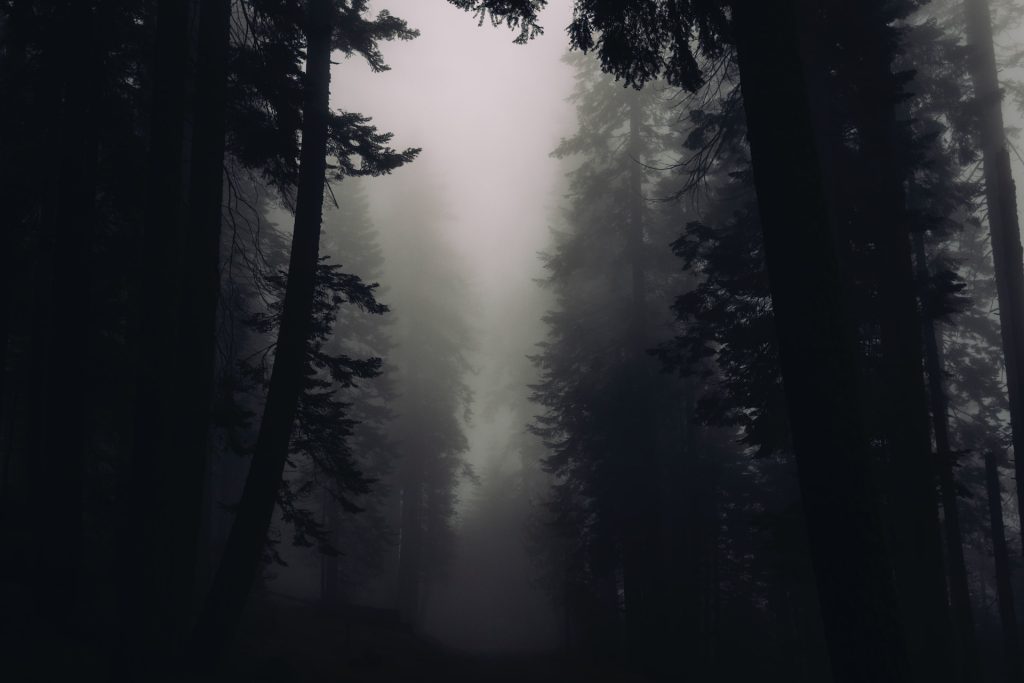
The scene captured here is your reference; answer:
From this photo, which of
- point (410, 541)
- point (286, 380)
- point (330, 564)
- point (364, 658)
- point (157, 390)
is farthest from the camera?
point (410, 541)

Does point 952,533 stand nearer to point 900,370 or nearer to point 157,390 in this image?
point 900,370

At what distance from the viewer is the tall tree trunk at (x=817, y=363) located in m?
4.65

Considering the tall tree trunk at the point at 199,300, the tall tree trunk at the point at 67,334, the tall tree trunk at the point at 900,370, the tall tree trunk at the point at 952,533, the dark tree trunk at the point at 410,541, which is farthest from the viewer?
the dark tree trunk at the point at 410,541

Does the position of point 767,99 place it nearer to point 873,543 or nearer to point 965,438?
point 873,543

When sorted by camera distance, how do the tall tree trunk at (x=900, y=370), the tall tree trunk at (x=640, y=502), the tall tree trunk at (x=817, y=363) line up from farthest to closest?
the tall tree trunk at (x=640, y=502) → the tall tree trunk at (x=900, y=370) → the tall tree trunk at (x=817, y=363)

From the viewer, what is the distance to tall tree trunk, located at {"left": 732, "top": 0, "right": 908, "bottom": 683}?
4.65 meters

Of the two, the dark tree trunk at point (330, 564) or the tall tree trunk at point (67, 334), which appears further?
the dark tree trunk at point (330, 564)

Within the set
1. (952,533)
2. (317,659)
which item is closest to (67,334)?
(317,659)

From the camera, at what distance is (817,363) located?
5.04 m

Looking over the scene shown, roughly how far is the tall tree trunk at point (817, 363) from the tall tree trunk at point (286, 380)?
6.97 metres

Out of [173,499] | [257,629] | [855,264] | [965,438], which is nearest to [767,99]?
[855,264]

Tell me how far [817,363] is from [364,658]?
41.5 ft

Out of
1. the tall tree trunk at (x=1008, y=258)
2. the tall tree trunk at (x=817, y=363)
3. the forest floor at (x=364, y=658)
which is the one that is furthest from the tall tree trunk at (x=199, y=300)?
the tall tree trunk at (x=1008, y=258)

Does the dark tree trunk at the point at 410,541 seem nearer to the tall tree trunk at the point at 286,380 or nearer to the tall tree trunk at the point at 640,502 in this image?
the tall tree trunk at the point at 640,502
